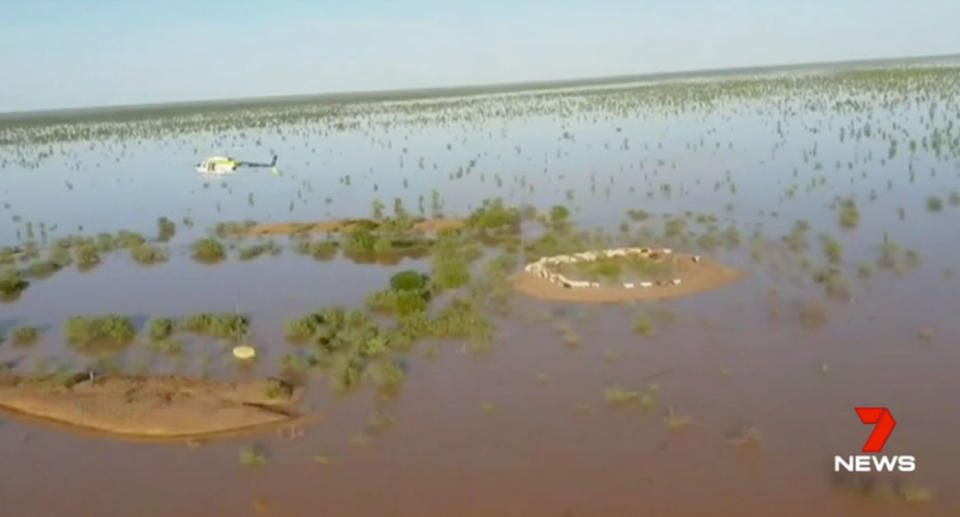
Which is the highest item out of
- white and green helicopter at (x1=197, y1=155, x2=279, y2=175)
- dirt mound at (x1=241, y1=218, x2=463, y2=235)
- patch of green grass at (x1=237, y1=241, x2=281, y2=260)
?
white and green helicopter at (x1=197, y1=155, x2=279, y2=175)

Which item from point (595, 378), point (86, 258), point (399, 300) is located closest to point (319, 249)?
point (86, 258)

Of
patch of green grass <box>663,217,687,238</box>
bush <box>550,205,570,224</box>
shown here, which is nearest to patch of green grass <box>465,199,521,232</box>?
bush <box>550,205,570,224</box>

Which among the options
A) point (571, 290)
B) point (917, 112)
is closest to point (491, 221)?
point (571, 290)

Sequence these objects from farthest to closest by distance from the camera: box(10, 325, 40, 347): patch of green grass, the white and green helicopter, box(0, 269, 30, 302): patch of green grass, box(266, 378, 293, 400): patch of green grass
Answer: the white and green helicopter, box(0, 269, 30, 302): patch of green grass, box(10, 325, 40, 347): patch of green grass, box(266, 378, 293, 400): patch of green grass

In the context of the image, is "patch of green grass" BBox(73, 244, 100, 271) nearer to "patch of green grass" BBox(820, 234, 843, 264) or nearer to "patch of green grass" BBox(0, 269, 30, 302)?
"patch of green grass" BBox(0, 269, 30, 302)

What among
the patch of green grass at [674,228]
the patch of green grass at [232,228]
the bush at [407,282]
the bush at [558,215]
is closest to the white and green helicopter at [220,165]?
the patch of green grass at [232,228]

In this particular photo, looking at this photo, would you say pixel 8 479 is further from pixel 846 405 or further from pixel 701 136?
pixel 701 136

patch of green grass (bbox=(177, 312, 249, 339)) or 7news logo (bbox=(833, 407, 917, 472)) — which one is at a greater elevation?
patch of green grass (bbox=(177, 312, 249, 339))

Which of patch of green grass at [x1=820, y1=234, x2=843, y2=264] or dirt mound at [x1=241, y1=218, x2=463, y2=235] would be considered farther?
dirt mound at [x1=241, y1=218, x2=463, y2=235]
